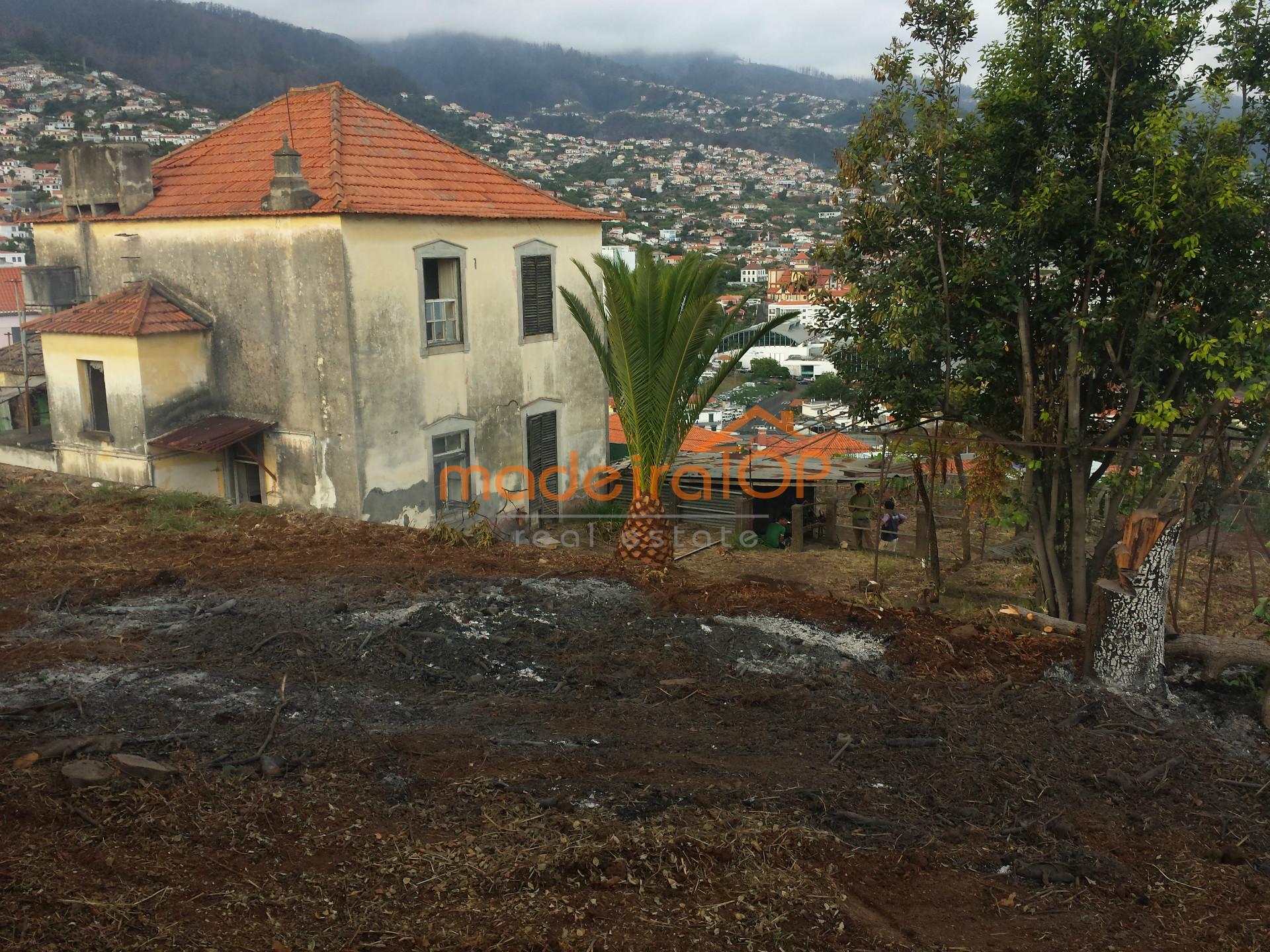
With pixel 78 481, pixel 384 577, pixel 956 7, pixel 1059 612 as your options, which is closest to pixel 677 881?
pixel 384 577

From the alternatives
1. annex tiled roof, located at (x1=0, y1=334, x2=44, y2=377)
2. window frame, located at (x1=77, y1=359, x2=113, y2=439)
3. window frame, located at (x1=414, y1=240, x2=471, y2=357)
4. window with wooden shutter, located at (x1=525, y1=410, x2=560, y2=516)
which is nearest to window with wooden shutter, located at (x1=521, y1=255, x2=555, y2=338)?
window frame, located at (x1=414, y1=240, x2=471, y2=357)

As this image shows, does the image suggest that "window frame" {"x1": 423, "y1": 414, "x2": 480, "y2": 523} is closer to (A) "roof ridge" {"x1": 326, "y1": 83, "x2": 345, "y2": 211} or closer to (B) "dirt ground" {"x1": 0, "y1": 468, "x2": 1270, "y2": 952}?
(A) "roof ridge" {"x1": 326, "y1": 83, "x2": 345, "y2": 211}

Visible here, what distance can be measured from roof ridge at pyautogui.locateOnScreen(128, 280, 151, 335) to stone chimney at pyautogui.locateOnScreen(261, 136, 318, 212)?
2493 millimetres

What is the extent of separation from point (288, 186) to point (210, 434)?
154 inches

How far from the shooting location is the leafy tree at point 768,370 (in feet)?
205

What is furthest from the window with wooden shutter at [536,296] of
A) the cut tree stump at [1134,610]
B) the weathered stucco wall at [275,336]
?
the cut tree stump at [1134,610]

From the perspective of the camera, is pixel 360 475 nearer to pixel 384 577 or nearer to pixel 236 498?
pixel 236 498

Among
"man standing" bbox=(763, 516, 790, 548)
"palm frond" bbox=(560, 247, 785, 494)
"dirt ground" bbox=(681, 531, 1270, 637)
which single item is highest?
"palm frond" bbox=(560, 247, 785, 494)

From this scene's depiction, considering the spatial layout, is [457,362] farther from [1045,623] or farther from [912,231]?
[1045,623]

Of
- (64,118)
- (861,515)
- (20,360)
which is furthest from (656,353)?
(64,118)

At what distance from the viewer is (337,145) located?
15469mm

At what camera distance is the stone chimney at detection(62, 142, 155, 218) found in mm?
16141

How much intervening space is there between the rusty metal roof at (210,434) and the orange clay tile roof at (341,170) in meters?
3.14

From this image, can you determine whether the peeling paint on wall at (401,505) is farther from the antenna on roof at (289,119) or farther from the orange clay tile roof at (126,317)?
the antenna on roof at (289,119)
